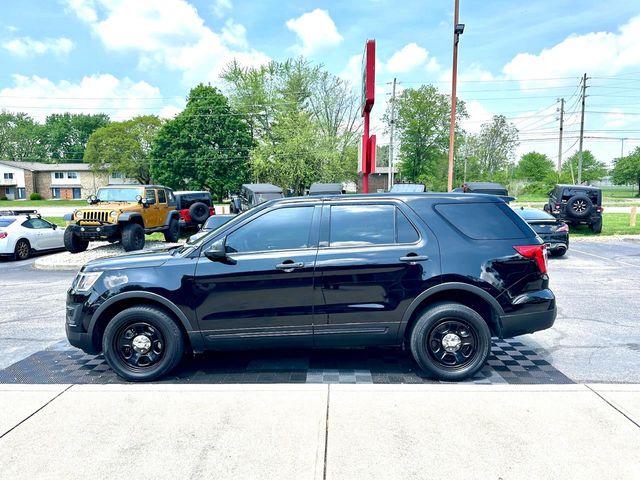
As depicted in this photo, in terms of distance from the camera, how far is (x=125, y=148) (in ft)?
203

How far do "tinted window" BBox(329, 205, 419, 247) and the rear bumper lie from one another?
1179 millimetres

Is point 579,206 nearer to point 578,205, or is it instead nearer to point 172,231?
point 578,205

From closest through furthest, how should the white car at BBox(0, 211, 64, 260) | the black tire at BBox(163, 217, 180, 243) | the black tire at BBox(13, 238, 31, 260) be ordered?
1. the white car at BBox(0, 211, 64, 260)
2. the black tire at BBox(13, 238, 31, 260)
3. the black tire at BBox(163, 217, 180, 243)

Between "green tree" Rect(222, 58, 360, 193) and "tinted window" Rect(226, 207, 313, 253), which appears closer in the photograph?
"tinted window" Rect(226, 207, 313, 253)

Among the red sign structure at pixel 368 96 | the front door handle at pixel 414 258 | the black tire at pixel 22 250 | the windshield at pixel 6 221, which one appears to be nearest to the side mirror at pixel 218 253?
the front door handle at pixel 414 258

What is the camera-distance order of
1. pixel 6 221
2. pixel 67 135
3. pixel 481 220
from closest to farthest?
pixel 481 220
pixel 6 221
pixel 67 135

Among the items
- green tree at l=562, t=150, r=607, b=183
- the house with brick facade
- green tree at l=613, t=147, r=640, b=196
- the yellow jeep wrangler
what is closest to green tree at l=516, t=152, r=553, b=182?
green tree at l=562, t=150, r=607, b=183

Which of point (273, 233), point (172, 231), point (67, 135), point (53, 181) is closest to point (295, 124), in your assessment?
point (172, 231)

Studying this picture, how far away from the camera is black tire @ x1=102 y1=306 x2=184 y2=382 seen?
12.9 feet

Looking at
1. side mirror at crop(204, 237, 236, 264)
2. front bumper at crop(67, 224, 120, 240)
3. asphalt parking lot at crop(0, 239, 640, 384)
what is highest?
side mirror at crop(204, 237, 236, 264)

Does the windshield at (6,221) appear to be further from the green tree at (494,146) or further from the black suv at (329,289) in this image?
the green tree at (494,146)

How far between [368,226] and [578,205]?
15623 millimetres

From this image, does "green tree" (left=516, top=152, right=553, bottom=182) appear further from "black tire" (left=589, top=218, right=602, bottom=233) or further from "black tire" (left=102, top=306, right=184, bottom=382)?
"black tire" (left=102, top=306, right=184, bottom=382)
